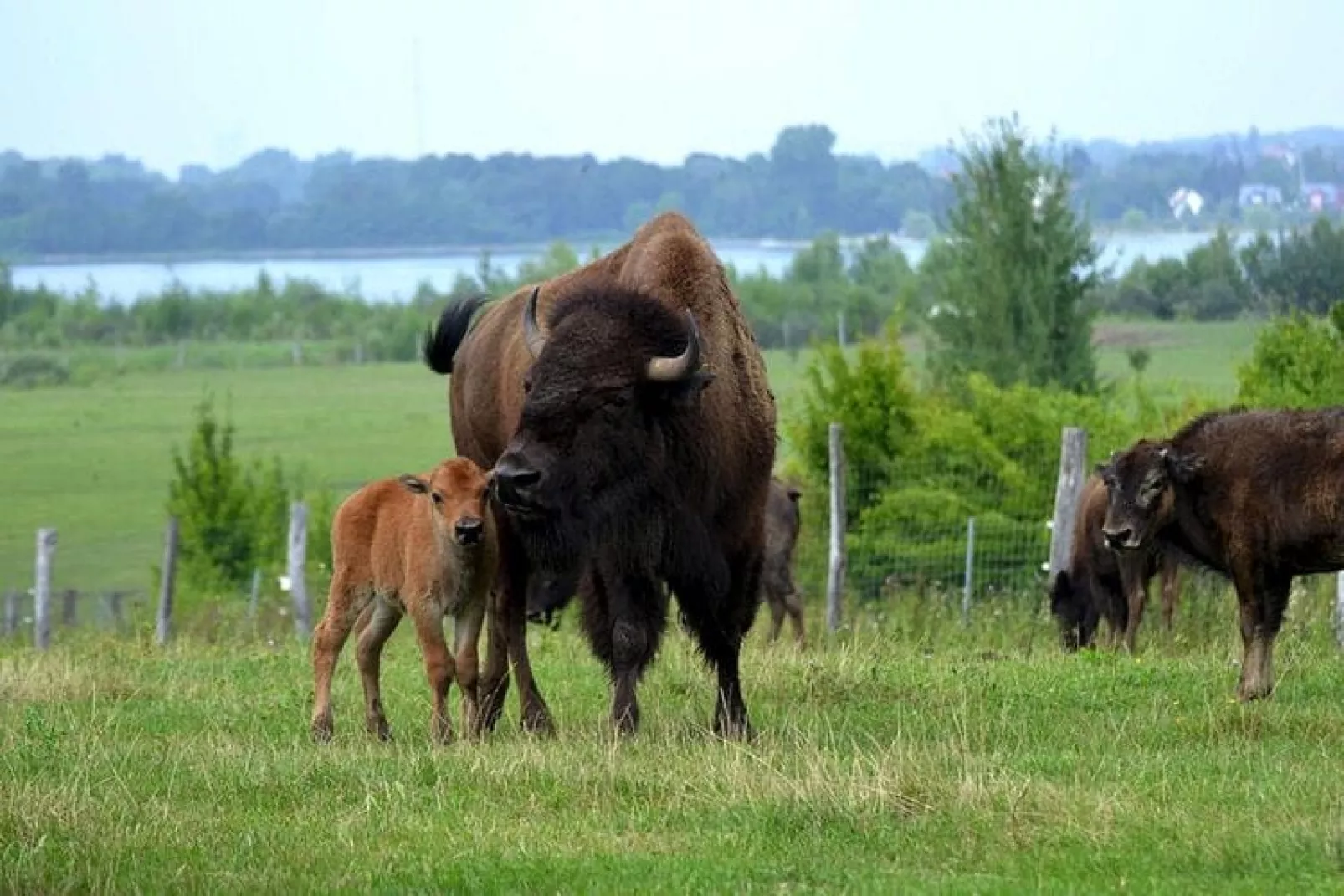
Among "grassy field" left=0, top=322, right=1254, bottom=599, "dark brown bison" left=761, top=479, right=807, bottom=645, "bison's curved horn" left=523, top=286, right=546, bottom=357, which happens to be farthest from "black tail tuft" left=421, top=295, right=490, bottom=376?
"grassy field" left=0, top=322, right=1254, bottom=599

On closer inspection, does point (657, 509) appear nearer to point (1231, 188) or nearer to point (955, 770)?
point (955, 770)

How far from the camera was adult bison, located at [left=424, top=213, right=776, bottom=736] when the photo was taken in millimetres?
11633

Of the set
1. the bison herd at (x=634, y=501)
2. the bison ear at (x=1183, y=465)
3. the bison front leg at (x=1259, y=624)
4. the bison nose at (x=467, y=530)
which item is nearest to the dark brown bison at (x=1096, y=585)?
the bison herd at (x=634, y=501)

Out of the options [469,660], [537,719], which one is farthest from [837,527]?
[469,660]

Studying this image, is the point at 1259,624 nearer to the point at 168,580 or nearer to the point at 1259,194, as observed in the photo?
the point at 168,580

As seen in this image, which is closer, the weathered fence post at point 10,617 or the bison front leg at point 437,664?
the bison front leg at point 437,664

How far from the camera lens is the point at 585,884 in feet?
27.9

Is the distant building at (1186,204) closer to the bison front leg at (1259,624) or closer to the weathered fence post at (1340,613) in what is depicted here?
the weathered fence post at (1340,613)

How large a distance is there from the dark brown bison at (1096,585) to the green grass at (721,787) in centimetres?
482

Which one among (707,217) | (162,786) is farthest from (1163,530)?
(707,217)

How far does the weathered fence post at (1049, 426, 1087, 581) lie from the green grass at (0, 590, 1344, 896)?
6.90m

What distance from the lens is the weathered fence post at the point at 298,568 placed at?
2522cm

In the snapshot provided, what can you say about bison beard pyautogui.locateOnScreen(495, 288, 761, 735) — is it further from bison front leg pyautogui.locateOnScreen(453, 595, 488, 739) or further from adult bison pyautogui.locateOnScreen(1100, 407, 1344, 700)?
adult bison pyautogui.locateOnScreen(1100, 407, 1344, 700)

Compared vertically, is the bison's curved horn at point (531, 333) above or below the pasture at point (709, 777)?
above
